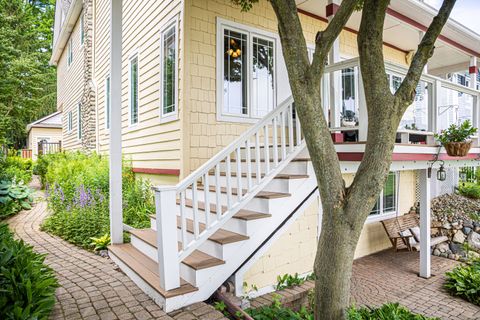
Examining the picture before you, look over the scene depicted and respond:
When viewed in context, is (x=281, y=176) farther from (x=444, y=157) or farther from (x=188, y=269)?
(x=444, y=157)

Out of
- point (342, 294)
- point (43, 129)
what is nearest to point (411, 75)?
point (342, 294)

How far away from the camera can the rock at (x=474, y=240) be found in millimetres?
7323

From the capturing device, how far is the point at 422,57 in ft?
9.27

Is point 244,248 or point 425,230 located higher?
point 244,248

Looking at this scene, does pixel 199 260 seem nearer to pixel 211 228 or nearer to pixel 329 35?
pixel 211 228

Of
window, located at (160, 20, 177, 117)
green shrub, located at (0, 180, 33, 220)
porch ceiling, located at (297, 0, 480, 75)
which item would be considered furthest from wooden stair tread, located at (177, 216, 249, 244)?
green shrub, located at (0, 180, 33, 220)

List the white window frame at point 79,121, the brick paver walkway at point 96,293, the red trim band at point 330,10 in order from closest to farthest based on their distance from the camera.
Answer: the brick paver walkway at point 96,293
the red trim band at point 330,10
the white window frame at point 79,121

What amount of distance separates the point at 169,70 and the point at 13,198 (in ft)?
17.3

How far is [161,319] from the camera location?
9.57ft

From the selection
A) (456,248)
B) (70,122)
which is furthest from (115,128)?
(70,122)

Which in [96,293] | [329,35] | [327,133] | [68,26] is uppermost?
[68,26]

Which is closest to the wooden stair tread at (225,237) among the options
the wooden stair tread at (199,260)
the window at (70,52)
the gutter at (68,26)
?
the wooden stair tread at (199,260)

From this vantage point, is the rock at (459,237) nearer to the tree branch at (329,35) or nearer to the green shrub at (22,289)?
the tree branch at (329,35)

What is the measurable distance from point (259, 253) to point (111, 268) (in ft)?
6.66
